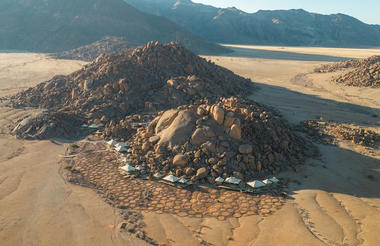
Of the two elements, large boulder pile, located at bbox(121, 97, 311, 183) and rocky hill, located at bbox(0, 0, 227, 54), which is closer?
large boulder pile, located at bbox(121, 97, 311, 183)

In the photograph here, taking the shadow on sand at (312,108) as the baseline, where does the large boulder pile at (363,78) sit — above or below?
above

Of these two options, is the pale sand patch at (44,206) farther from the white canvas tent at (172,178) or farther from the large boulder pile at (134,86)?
the large boulder pile at (134,86)

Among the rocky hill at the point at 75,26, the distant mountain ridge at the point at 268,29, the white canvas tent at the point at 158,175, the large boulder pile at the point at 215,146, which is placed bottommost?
the white canvas tent at the point at 158,175

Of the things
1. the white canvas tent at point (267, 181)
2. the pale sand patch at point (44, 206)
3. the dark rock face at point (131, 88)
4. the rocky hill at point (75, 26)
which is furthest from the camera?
the rocky hill at point (75, 26)

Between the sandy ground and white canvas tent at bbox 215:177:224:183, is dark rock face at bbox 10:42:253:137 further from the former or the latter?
white canvas tent at bbox 215:177:224:183

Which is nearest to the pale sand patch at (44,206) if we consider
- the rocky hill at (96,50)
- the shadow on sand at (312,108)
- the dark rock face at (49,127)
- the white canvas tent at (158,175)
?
the dark rock face at (49,127)

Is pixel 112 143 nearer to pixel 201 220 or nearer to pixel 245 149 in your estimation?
pixel 245 149

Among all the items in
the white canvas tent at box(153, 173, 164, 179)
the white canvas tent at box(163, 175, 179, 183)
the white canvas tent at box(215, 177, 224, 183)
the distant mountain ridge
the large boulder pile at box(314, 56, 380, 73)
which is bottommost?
the white canvas tent at box(153, 173, 164, 179)

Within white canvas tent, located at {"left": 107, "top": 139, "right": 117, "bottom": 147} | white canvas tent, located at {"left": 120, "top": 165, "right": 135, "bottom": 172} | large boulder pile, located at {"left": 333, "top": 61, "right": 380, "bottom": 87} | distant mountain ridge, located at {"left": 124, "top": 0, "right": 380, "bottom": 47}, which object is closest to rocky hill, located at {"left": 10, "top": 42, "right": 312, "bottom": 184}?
white canvas tent, located at {"left": 120, "top": 165, "right": 135, "bottom": 172}
